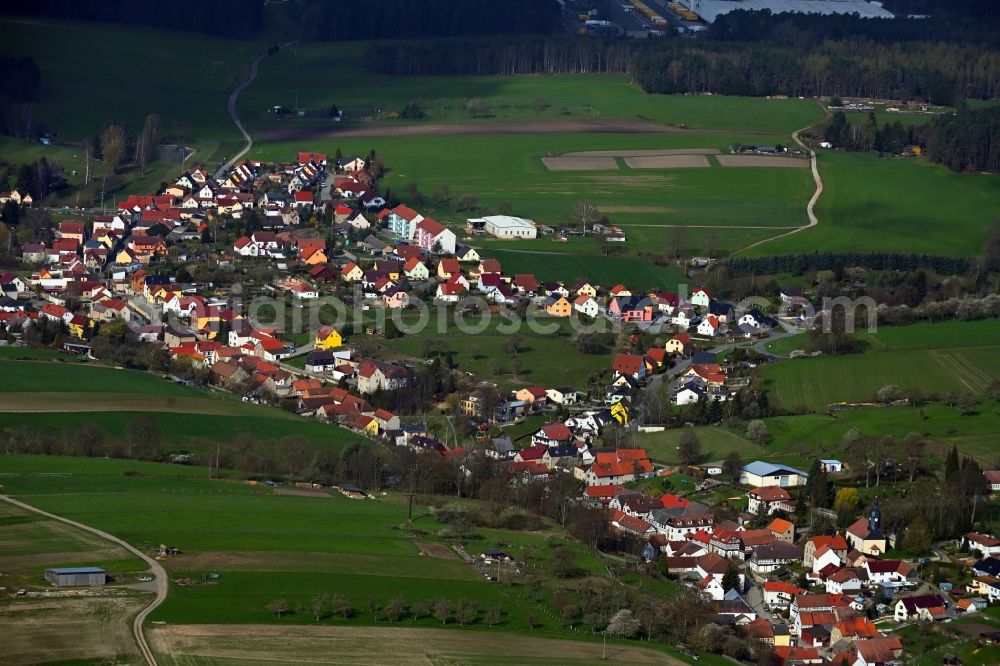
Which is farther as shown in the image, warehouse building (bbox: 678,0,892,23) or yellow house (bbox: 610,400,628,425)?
warehouse building (bbox: 678,0,892,23)

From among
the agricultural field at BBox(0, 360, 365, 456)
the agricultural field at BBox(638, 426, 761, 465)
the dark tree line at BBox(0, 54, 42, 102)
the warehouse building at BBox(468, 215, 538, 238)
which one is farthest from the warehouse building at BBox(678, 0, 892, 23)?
the agricultural field at BBox(0, 360, 365, 456)

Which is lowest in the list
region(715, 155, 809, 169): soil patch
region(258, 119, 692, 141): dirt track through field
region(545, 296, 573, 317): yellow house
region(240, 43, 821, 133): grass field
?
region(545, 296, 573, 317): yellow house

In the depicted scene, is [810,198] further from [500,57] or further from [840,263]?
[500,57]

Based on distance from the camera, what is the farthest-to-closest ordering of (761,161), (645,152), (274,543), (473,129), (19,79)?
1. (473,129)
2. (19,79)
3. (645,152)
4. (761,161)
5. (274,543)

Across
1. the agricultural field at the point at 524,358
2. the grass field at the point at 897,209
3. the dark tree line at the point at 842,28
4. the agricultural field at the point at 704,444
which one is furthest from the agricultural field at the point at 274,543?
the dark tree line at the point at 842,28

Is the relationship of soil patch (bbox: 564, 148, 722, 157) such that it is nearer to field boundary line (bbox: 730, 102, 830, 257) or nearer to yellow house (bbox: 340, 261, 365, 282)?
field boundary line (bbox: 730, 102, 830, 257)

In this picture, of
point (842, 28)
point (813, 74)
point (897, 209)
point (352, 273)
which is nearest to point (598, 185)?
point (897, 209)
